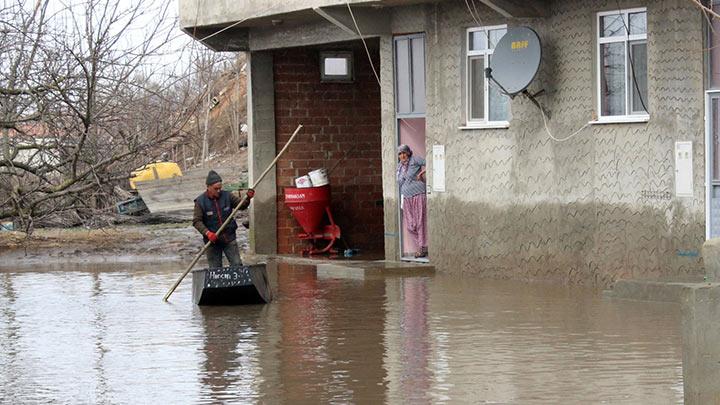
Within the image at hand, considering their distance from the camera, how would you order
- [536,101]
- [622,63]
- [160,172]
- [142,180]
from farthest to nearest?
1. [160,172]
2. [142,180]
3. [536,101]
4. [622,63]

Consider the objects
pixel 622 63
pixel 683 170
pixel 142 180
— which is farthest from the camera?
pixel 142 180

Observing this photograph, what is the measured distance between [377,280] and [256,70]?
629cm

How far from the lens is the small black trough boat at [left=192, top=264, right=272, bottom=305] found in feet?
59.8

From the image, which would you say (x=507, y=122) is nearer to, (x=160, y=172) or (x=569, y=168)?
(x=569, y=168)

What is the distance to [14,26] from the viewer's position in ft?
55.7

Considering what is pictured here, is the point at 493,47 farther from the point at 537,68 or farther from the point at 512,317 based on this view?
the point at 512,317

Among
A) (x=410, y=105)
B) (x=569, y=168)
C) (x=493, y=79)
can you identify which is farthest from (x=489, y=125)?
(x=410, y=105)

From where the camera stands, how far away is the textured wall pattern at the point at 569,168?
62.1ft

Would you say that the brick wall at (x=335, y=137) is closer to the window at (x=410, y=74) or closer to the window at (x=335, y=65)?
the window at (x=335, y=65)

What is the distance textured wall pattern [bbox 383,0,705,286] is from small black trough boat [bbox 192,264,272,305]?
4557 millimetres

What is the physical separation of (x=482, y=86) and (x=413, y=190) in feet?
7.35

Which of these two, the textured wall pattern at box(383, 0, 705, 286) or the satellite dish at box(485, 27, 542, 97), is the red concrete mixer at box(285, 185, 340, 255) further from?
the satellite dish at box(485, 27, 542, 97)

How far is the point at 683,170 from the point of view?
62.1 feet

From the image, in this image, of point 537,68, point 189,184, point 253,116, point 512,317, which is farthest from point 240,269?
point 189,184
